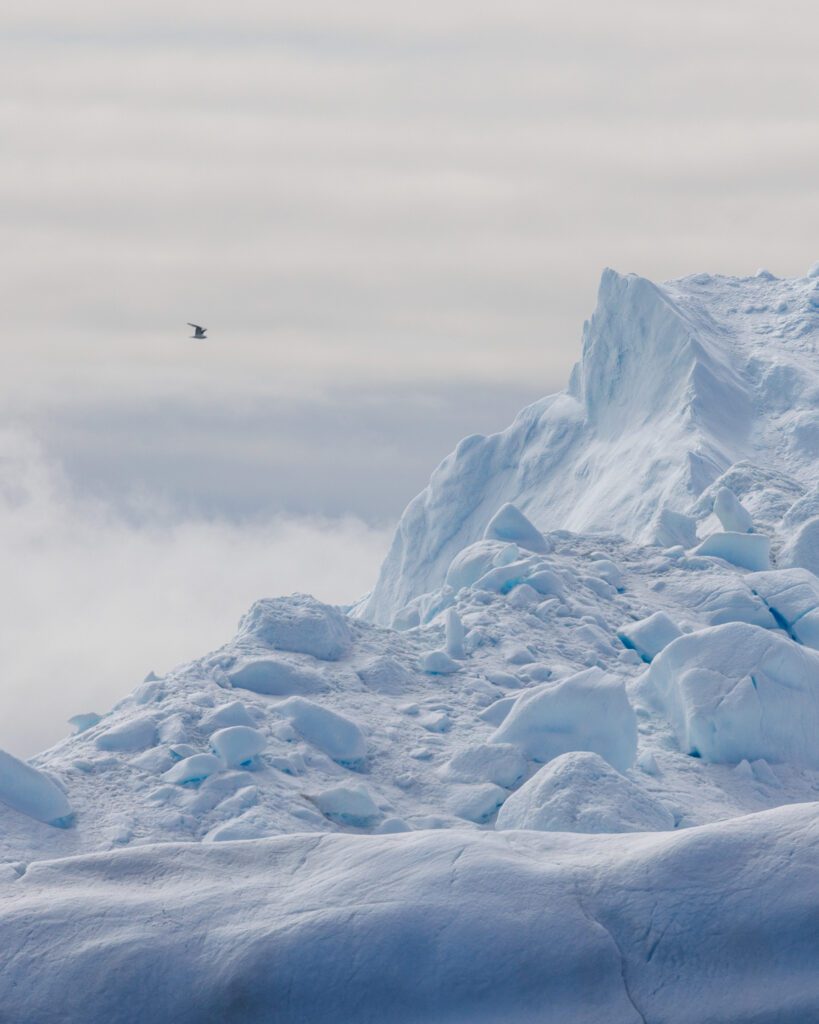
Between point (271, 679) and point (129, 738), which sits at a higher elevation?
point (271, 679)

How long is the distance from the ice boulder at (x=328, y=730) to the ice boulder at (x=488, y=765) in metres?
0.96

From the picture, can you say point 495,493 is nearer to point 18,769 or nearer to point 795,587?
point 795,587

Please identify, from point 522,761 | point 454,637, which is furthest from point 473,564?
point 522,761

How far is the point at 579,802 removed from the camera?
1576cm

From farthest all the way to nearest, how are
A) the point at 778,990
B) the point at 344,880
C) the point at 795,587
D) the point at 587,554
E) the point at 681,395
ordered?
1. the point at 681,395
2. the point at 587,554
3. the point at 795,587
4. the point at 344,880
5. the point at 778,990

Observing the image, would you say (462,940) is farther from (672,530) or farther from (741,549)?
(672,530)

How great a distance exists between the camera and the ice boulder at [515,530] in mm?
24000

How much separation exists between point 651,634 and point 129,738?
6750 millimetres

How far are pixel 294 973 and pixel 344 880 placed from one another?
1.98 feet

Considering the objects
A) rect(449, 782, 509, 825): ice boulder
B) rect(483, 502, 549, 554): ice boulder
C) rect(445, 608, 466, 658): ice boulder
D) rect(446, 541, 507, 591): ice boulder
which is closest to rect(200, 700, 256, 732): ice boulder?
rect(449, 782, 509, 825): ice boulder

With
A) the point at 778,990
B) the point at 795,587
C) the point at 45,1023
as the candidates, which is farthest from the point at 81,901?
the point at 795,587

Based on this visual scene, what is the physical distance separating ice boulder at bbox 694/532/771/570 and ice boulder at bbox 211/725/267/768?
353 inches

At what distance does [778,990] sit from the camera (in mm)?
8828

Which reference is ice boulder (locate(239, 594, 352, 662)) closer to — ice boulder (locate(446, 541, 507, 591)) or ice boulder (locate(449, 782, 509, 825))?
ice boulder (locate(446, 541, 507, 591))
